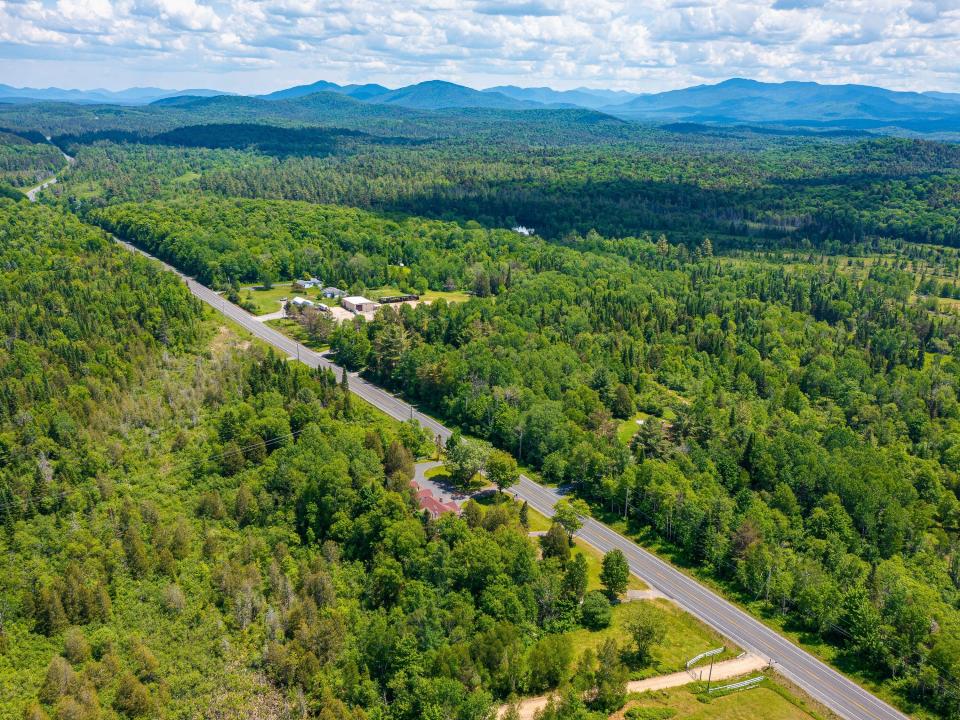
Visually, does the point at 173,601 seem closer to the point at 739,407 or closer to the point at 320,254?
the point at 739,407

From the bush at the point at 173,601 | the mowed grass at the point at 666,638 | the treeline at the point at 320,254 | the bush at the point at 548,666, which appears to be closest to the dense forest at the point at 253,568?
the bush at the point at 548,666

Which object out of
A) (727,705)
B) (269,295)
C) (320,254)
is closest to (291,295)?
(269,295)

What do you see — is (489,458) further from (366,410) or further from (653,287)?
(653,287)

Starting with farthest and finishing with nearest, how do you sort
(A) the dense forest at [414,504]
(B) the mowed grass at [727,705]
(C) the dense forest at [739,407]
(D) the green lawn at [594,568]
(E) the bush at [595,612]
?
1. (D) the green lawn at [594,568]
2. (C) the dense forest at [739,407]
3. (E) the bush at [595,612]
4. (A) the dense forest at [414,504]
5. (B) the mowed grass at [727,705]

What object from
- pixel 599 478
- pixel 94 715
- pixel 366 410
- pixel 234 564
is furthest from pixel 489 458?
pixel 94 715

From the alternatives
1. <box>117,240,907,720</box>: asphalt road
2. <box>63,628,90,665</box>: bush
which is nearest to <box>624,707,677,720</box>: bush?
<box>117,240,907,720</box>: asphalt road

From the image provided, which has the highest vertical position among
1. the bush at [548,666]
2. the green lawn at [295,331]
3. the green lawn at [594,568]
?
the green lawn at [295,331]

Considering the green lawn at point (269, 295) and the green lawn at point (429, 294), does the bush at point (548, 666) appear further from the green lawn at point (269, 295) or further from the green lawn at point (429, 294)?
the green lawn at point (429, 294)
